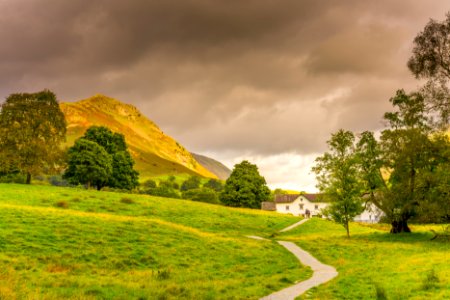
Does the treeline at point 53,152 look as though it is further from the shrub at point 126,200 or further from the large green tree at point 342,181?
the large green tree at point 342,181

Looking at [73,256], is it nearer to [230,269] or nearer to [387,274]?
[230,269]

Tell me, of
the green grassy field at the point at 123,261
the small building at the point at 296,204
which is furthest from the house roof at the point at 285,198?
the green grassy field at the point at 123,261

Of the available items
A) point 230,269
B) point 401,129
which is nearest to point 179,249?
point 230,269

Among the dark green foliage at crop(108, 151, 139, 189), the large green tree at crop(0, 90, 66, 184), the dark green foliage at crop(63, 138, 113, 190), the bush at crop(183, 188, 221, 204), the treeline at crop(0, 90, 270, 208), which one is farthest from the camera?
the bush at crop(183, 188, 221, 204)

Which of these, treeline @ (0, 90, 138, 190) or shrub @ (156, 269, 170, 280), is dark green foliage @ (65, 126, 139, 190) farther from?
shrub @ (156, 269, 170, 280)

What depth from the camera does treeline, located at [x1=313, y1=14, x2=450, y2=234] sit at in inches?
1778

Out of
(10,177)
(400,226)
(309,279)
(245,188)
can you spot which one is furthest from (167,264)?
(245,188)

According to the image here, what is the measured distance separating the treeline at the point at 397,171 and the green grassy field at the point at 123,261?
20.2m

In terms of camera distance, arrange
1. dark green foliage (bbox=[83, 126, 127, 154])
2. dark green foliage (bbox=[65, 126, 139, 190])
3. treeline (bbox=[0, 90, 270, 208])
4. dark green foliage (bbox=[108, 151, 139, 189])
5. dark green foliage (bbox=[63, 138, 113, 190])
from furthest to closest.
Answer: dark green foliage (bbox=[83, 126, 127, 154])
dark green foliage (bbox=[108, 151, 139, 189])
dark green foliage (bbox=[65, 126, 139, 190])
dark green foliage (bbox=[63, 138, 113, 190])
treeline (bbox=[0, 90, 270, 208])

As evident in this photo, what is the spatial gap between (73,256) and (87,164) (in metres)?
53.6

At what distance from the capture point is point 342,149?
57.6 m

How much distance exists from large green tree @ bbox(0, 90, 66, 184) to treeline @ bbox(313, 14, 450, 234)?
47.9m

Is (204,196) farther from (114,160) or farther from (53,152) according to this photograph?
(53,152)

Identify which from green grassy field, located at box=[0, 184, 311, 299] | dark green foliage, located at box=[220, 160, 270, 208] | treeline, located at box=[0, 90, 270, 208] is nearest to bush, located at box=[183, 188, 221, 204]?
dark green foliage, located at box=[220, 160, 270, 208]
